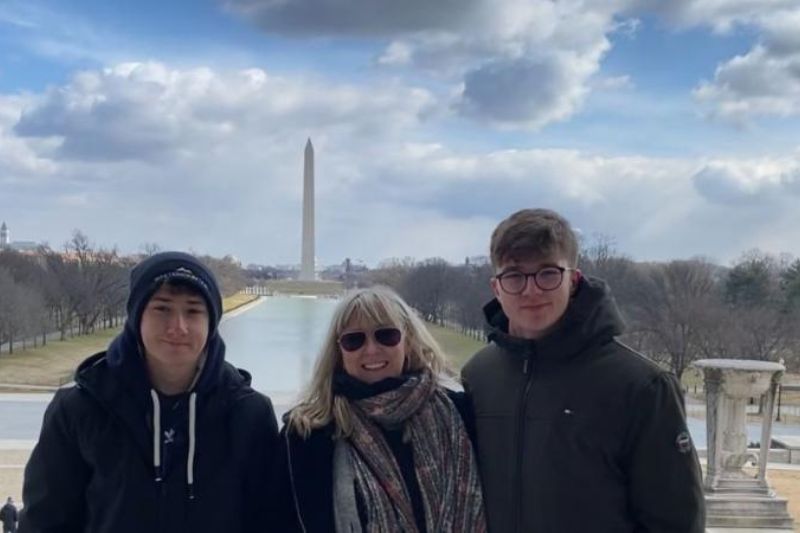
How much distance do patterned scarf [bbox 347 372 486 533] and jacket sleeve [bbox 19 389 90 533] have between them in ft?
2.82

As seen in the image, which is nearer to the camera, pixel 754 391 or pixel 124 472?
pixel 124 472

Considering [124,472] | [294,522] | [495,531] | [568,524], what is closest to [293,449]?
[294,522]

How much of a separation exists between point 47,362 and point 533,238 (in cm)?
3446

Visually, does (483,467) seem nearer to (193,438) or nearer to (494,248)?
(494,248)

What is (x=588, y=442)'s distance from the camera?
108 inches

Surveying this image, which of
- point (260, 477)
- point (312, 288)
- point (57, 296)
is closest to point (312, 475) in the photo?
point (260, 477)

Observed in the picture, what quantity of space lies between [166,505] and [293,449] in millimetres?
423

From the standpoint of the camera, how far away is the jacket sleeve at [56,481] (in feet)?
8.91

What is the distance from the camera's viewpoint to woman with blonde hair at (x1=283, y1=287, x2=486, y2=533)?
9.10 feet

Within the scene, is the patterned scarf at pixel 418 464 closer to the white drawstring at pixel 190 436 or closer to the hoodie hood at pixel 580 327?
the hoodie hood at pixel 580 327

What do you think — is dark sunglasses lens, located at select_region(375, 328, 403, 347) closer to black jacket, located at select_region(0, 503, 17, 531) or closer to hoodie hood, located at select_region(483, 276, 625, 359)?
hoodie hood, located at select_region(483, 276, 625, 359)

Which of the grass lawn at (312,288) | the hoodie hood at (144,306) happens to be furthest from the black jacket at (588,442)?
the grass lawn at (312,288)

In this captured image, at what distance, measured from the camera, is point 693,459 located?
107 inches

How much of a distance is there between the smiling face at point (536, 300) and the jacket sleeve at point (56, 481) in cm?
144
